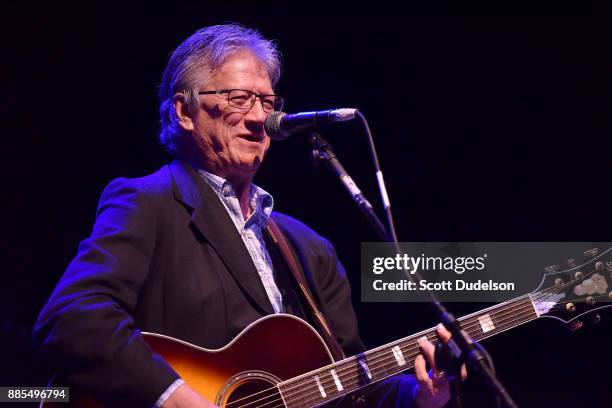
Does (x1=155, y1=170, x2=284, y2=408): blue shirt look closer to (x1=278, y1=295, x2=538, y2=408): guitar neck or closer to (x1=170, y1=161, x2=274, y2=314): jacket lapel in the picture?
(x1=170, y1=161, x2=274, y2=314): jacket lapel

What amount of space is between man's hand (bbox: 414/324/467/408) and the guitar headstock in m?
0.47

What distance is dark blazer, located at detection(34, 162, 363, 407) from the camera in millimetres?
2086

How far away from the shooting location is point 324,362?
257cm

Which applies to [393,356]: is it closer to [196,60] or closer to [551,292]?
[551,292]

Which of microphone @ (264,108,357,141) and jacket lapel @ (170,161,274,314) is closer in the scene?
microphone @ (264,108,357,141)

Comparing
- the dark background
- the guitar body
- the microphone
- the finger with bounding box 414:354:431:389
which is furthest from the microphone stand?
the dark background

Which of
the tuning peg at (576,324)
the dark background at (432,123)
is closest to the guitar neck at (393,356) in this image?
the tuning peg at (576,324)

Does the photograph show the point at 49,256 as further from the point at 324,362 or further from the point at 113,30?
the point at 324,362

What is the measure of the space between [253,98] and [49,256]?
5.81 feet

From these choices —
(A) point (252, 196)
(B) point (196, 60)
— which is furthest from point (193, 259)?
(B) point (196, 60)

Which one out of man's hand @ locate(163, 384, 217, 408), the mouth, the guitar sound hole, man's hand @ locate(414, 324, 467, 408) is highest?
the mouth

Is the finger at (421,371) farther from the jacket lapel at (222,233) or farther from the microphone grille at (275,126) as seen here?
the microphone grille at (275,126)

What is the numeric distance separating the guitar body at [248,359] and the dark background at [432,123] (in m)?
1.93

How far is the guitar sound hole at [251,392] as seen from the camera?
2293mm
